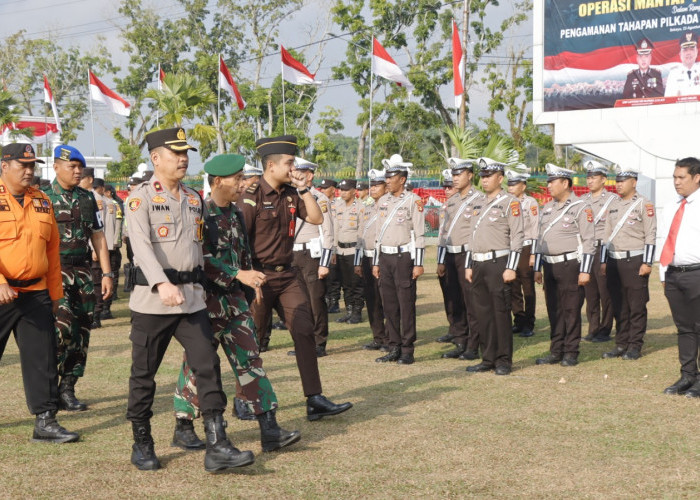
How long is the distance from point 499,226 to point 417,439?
3250 mm

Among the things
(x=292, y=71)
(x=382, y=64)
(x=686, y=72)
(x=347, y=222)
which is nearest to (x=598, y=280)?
(x=347, y=222)

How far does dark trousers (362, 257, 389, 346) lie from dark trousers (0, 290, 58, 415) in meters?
4.74

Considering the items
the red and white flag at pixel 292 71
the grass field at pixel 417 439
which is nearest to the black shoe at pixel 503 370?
the grass field at pixel 417 439

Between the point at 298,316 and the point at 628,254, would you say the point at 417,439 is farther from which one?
the point at 628,254

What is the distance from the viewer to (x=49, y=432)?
592 centimetres

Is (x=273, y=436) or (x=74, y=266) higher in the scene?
(x=74, y=266)

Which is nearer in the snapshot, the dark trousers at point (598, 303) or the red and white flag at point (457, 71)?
the dark trousers at point (598, 303)

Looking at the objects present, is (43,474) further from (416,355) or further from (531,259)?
(531,259)

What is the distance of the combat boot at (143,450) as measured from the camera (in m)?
5.20

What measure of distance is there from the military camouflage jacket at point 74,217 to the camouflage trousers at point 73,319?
209mm

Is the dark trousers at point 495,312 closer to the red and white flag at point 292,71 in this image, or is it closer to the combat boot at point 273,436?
the combat boot at point 273,436

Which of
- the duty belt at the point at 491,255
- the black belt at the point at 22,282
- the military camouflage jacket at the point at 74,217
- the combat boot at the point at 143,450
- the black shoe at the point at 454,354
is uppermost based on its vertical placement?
the military camouflage jacket at the point at 74,217

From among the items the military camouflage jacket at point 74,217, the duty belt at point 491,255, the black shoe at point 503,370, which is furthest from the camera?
the duty belt at point 491,255

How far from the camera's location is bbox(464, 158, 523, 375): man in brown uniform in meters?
8.51
